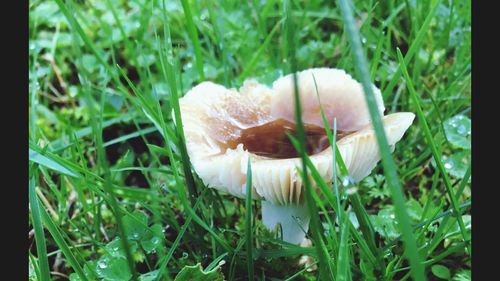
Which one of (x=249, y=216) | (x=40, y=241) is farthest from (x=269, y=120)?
(x=40, y=241)

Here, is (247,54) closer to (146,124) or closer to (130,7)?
(146,124)

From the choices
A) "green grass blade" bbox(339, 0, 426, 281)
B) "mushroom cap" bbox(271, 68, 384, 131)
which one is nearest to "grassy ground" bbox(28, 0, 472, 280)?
"green grass blade" bbox(339, 0, 426, 281)

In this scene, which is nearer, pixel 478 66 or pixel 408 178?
pixel 478 66

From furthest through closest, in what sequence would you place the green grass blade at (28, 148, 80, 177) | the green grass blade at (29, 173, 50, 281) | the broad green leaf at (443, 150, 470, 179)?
1. the broad green leaf at (443, 150, 470, 179)
2. the green grass blade at (28, 148, 80, 177)
3. the green grass blade at (29, 173, 50, 281)

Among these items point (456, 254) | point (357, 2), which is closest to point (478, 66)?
point (456, 254)

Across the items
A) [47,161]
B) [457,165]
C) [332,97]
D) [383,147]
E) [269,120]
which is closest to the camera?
[383,147]

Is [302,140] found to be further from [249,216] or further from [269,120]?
[269,120]

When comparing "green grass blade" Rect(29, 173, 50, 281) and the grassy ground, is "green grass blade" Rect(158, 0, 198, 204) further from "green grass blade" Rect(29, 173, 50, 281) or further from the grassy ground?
"green grass blade" Rect(29, 173, 50, 281)
